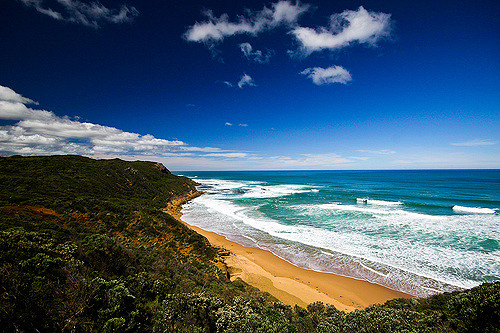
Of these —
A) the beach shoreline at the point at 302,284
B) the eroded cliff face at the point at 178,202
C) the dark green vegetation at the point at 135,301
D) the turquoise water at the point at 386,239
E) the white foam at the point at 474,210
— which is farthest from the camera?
the eroded cliff face at the point at 178,202

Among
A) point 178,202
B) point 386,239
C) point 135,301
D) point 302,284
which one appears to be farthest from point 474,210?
point 178,202

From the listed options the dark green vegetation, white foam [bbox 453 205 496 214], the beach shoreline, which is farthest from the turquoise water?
the dark green vegetation

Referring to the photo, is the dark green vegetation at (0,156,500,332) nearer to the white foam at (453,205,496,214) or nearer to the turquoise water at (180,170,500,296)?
the turquoise water at (180,170,500,296)

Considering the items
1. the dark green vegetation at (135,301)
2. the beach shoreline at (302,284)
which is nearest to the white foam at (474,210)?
the beach shoreline at (302,284)

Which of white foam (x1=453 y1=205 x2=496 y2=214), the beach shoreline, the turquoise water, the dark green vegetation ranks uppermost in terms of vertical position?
the dark green vegetation

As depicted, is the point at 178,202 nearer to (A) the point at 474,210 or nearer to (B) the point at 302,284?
(B) the point at 302,284

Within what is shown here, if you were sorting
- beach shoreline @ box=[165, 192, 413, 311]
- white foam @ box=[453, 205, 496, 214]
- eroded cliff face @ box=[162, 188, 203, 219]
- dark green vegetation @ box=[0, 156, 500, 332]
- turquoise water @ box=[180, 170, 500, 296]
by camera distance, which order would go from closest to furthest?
1. dark green vegetation @ box=[0, 156, 500, 332]
2. beach shoreline @ box=[165, 192, 413, 311]
3. turquoise water @ box=[180, 170, 500, 296]
4. white foam @ box=[453, 205, 496, 214]
5. eroded cliff face @ box=[162, 188, 203, 219]

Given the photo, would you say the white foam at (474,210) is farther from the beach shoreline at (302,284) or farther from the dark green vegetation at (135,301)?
the dark green vegetation at (135,301)

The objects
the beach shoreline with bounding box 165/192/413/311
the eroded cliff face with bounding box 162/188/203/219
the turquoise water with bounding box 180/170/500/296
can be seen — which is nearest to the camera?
the beach shoreline with bounding box 165/192/413/311

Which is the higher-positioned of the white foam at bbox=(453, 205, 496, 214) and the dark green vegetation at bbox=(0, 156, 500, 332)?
the dark green vegetation at bbox=(0, 156, 500, 332)

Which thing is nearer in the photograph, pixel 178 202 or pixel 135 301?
pixel 135 301
